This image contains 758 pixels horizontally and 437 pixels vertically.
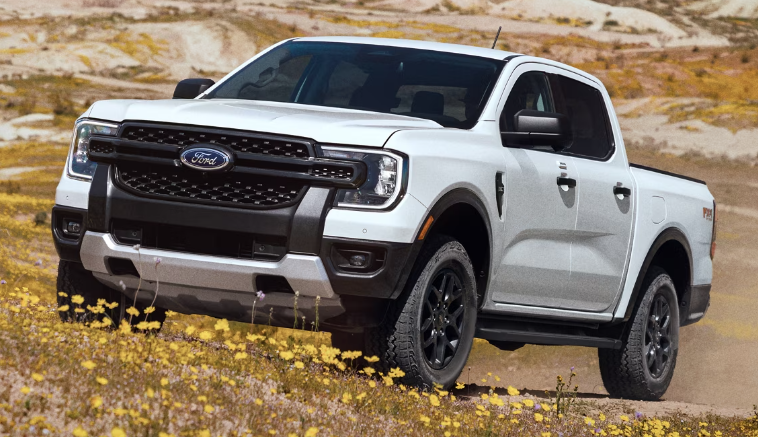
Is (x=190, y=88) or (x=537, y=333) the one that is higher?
(x=190, y=88)

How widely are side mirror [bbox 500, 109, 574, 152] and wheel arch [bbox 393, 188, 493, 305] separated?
0.62 metres

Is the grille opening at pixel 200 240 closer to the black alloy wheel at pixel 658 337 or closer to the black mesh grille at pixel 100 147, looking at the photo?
the black mesh grille at pixel 100 147

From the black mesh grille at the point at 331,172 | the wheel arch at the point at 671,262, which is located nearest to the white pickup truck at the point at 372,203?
the black mesh grille at the point at 331,172

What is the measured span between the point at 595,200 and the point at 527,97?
0.83 metres

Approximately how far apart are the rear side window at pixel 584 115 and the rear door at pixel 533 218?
412 mm

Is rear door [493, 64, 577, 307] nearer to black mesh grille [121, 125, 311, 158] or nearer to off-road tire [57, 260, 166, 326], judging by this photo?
black mesh grille [121, 125, 311, 158]

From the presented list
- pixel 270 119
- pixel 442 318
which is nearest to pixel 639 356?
pixel 442 318

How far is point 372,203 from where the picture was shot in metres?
5.42

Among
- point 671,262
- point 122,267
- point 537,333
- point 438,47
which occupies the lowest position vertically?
point 671,262

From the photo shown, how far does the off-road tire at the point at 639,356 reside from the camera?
8.39 metres

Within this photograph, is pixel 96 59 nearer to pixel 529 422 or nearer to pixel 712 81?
pixel 712 81

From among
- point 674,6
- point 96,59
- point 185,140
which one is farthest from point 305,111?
point 674,6

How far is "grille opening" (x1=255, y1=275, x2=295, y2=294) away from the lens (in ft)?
17.9

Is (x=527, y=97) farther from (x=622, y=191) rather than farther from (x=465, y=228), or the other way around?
(x=465, y=228)
